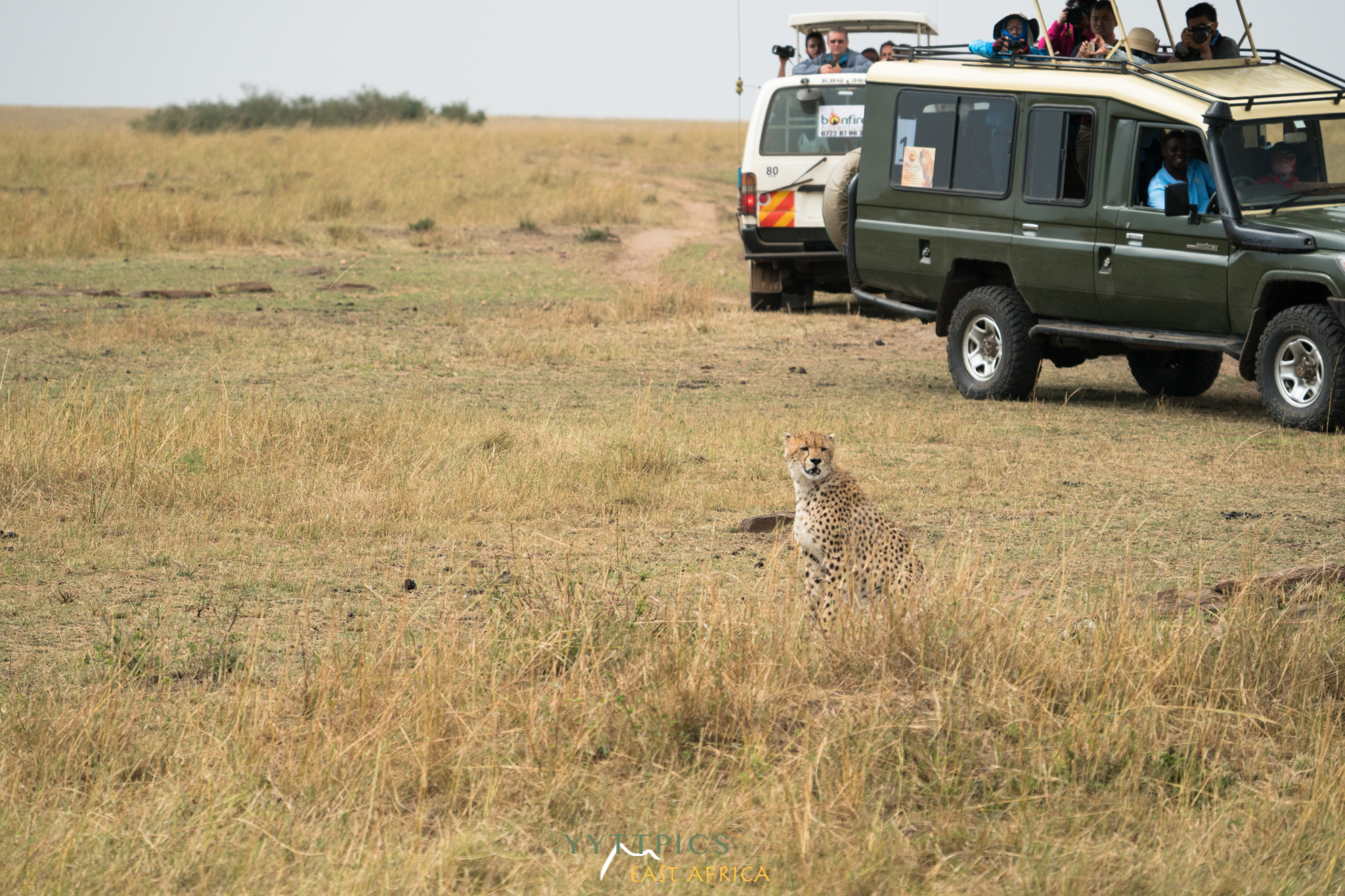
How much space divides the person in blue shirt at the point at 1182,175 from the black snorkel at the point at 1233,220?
25 cm

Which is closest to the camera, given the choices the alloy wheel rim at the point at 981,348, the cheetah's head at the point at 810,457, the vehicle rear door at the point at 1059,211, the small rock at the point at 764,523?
the cheetah's head at the point at 810,457

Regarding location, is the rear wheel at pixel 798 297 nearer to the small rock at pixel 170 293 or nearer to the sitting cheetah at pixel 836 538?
the small rock at pixel 170 293

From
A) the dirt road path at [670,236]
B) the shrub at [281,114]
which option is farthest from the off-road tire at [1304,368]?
the shrub at [281,114]

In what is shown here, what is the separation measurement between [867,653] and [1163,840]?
114cm

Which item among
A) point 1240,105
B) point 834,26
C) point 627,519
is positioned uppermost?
point 834,26

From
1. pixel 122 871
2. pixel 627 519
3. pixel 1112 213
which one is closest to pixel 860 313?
pixel 1112 213

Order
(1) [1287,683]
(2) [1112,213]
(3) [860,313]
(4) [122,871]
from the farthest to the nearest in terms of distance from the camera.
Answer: (3) [860,313], (2) [1112,213], (1) [1287,683], (4) [122,871]

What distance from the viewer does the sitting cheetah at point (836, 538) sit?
197 inches

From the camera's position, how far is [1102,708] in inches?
168

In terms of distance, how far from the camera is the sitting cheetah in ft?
16.4

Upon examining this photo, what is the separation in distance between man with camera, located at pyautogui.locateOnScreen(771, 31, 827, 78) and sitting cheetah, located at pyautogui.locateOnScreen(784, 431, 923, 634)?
11.4 metres

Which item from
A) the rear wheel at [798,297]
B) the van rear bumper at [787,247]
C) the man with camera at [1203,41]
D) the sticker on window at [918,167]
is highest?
the man with camera at [1203,41]

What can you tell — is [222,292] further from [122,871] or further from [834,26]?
[122,871]

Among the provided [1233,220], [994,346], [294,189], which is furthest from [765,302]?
[294,189]
